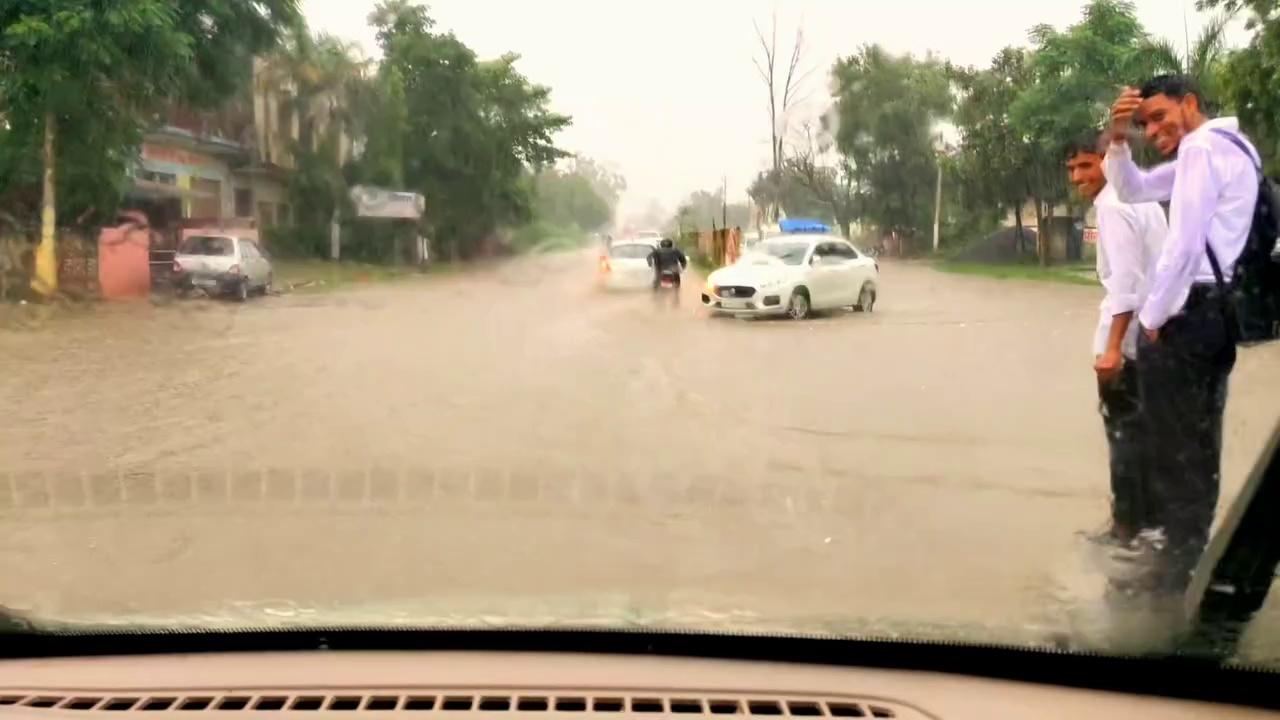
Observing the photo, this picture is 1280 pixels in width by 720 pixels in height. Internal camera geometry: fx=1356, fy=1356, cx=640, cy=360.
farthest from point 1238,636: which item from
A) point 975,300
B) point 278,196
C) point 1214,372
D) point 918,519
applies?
point 975,300

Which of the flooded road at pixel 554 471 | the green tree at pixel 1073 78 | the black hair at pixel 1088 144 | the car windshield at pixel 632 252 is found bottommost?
the flooded road at pixel 554 471

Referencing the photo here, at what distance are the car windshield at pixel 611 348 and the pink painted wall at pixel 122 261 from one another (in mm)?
47

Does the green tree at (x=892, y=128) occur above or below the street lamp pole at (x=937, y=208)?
above

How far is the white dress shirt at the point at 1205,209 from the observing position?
4637 millimetres

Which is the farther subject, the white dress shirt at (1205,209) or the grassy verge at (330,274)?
the grassy verge at (330,274)

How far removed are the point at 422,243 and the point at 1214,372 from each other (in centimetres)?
1145

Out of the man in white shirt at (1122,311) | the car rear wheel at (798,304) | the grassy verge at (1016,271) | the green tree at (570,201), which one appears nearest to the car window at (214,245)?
the green tree at (570,201)

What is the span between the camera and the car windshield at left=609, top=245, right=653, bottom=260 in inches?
876

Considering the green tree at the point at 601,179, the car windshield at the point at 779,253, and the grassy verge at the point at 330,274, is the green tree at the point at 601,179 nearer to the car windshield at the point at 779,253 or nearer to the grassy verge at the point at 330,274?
the grassy verge at the point at 330,274

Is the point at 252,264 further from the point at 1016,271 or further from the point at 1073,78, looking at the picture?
the point at 1073,78

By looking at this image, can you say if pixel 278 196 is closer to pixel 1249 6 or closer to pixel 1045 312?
pixel 1045 312

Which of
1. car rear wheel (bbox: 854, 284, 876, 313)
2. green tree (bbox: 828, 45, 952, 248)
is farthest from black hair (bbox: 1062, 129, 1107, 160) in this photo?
car rear wheel (bbox: 854, 284, 876, 313)

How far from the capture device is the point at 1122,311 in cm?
527

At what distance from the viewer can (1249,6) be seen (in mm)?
6883
